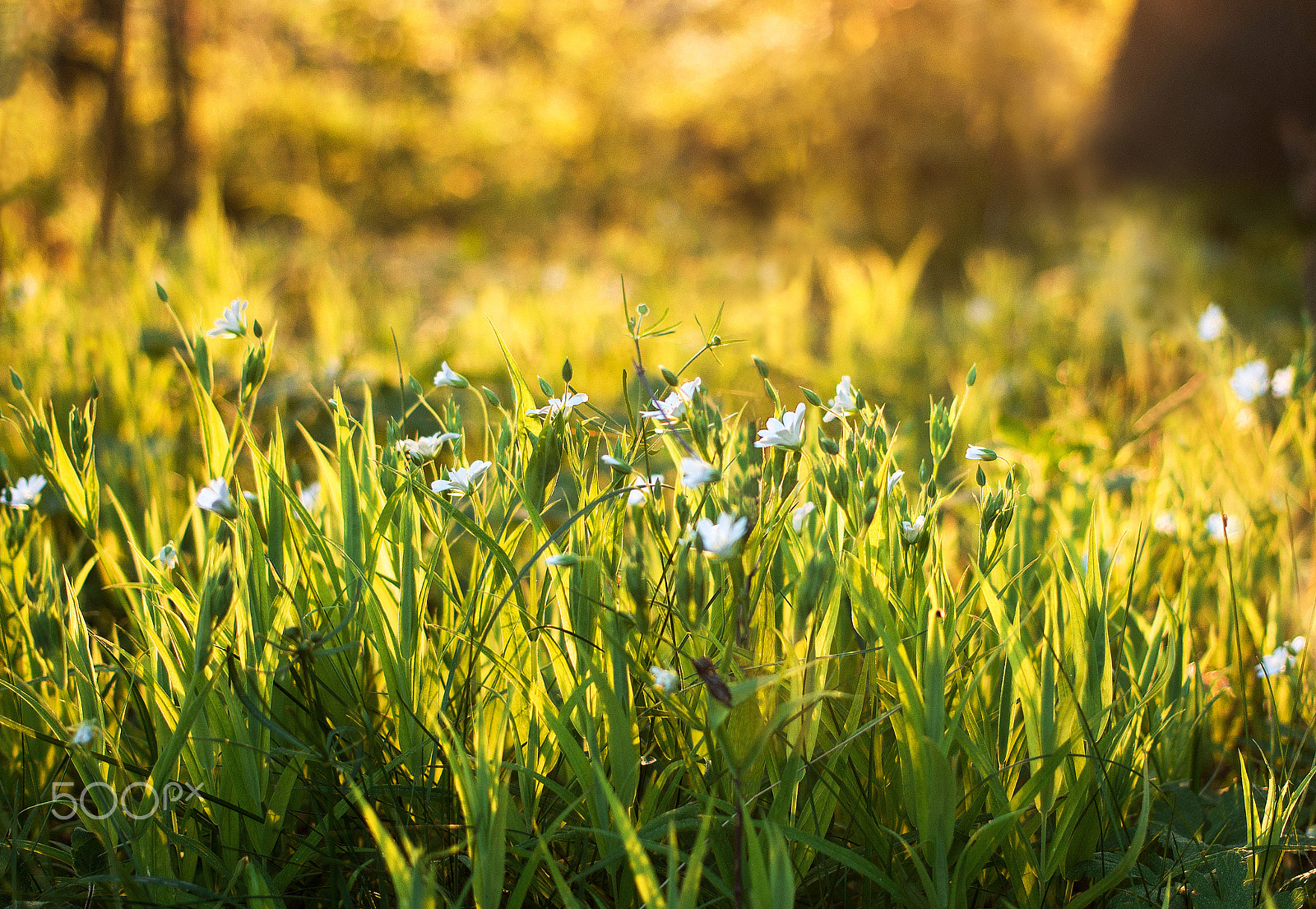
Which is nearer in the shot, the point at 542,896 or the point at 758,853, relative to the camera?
the point at 758,853

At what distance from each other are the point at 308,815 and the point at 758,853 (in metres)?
0.46

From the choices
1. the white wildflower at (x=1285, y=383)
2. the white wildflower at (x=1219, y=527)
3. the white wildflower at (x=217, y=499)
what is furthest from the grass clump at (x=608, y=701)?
the white wildflower at (x=1285, y=383)

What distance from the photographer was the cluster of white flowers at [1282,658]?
95 cm

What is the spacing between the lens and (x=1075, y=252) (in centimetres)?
532

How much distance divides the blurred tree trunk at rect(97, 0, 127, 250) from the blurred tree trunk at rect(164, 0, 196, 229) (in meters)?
1.07

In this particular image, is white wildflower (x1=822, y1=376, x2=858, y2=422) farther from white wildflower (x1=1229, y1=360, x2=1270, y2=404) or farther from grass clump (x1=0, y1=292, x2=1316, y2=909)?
white wildflower (x1=1229, y1=360, x2=1270, y2=404)

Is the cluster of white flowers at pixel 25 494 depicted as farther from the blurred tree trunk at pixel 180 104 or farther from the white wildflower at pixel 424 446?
the blurred tree trunk at pixel 180 104

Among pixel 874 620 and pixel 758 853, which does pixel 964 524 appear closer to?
pixel 874 620

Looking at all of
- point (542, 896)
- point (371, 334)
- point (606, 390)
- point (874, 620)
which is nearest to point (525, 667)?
point (542, 896)

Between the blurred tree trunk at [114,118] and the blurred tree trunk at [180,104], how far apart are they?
107cm

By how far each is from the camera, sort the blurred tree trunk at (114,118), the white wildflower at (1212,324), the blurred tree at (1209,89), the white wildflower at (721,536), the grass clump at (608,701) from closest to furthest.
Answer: the white wildflower at (721,536) < the grass clump at (608,701) < the white wildflower at (1212,324) < the blurred tree trunk at (114,118) < the blurred tree at (1209,89)

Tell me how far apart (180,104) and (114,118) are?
1.48 m

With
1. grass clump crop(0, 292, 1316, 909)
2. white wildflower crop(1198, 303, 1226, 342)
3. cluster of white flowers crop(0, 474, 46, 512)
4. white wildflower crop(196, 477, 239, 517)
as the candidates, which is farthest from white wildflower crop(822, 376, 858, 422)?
white wildflower crop(1198, 303, 1226, 342)

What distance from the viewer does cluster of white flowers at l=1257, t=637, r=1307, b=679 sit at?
37.3 inches
